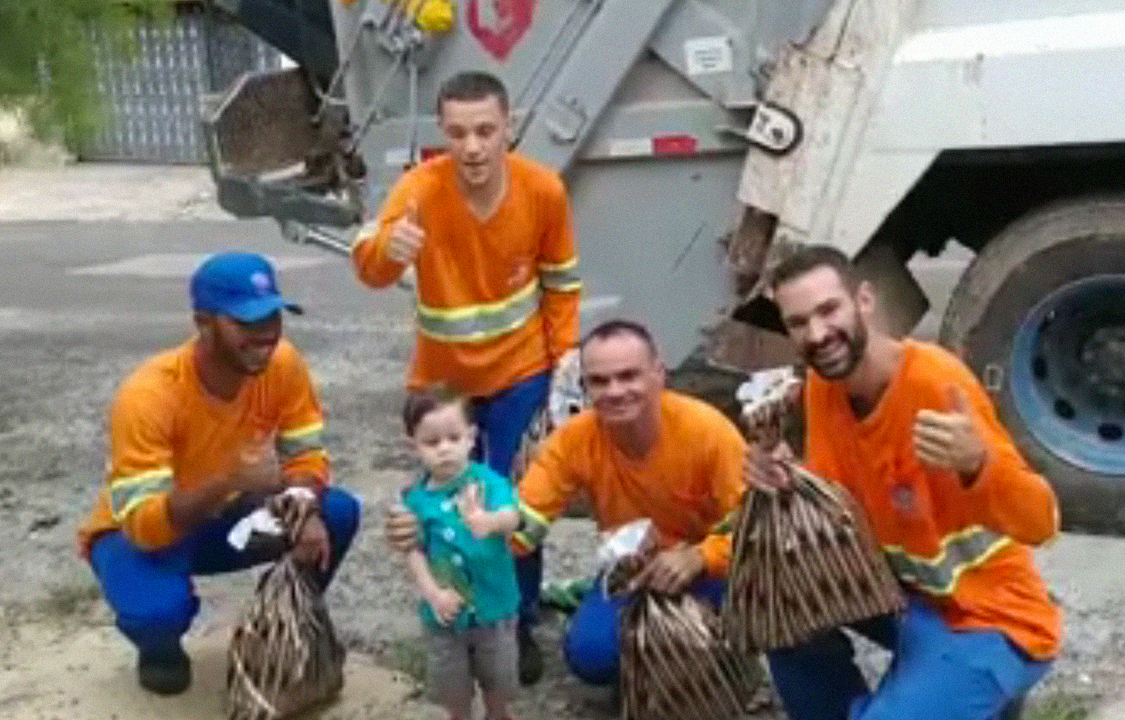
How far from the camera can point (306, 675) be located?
445 centimetres

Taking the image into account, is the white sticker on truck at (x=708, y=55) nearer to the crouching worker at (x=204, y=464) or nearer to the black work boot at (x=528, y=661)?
the crouching worker at (x=204, y=464)

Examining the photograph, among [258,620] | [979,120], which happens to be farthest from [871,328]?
[979,120]

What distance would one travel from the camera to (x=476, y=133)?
4547 millimetres

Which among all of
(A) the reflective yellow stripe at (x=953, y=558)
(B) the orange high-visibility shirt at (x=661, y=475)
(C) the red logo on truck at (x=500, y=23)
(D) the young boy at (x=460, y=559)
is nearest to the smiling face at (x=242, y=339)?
(D) the young boy at (x=460, y=559)

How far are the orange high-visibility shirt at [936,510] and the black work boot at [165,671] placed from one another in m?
1.68

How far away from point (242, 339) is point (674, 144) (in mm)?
1969

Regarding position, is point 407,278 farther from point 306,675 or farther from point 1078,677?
point 1078,677

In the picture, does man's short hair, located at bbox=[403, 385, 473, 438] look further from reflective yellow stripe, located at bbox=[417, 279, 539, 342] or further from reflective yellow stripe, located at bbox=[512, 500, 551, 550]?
reflective yellow stripe, located at bbox=[417, 279, 539, 342]

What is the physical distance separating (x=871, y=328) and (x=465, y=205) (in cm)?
142

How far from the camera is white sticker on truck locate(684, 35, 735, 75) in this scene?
586 cm

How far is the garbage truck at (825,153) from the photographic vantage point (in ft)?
17.6

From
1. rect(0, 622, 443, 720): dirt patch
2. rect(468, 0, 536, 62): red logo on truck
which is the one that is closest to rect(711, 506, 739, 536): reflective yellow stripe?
rect(0, 622, 443, 720): dirt patch

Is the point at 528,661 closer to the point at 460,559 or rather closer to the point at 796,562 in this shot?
the point at 460,559

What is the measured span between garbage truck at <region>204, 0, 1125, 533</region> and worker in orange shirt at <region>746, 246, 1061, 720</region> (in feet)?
6.06
